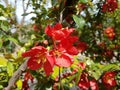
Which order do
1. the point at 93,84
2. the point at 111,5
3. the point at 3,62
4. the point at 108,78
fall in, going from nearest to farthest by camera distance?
1. the point at 3,62
2. the point at 93,84
3. the point at 108,78
4. the point at 111,5

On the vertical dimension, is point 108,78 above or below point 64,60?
below

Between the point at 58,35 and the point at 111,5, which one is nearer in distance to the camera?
the point at 58,35

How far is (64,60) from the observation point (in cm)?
121

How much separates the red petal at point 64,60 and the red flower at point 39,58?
3cm

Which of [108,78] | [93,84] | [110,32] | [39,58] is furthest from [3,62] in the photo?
[110,32]

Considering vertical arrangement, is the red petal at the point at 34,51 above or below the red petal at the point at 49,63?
above

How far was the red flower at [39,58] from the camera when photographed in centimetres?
118

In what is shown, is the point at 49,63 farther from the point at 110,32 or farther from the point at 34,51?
the point at 110,32

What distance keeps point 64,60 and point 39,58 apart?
0.10 metres

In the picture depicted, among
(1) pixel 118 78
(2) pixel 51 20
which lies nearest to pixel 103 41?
(1) pixel 118 78

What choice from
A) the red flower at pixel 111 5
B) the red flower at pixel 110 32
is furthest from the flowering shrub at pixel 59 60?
the red flower at pixel 110 32

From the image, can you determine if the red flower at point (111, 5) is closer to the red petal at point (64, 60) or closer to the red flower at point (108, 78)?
the red flower at point (108, 78)

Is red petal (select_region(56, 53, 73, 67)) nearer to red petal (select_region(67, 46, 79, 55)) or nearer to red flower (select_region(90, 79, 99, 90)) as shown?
red petal (select_region(67, 46, 79, 55))

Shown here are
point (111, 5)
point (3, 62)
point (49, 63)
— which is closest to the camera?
point (49, 63)
